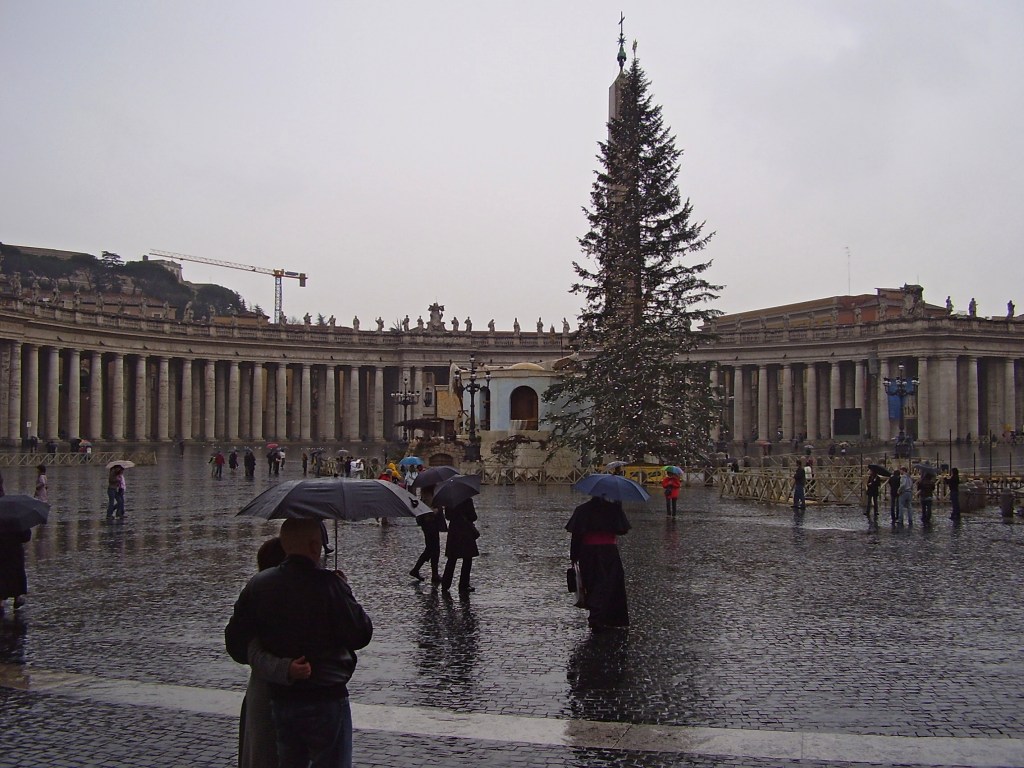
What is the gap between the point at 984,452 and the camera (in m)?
63.4

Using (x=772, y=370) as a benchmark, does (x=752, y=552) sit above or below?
below

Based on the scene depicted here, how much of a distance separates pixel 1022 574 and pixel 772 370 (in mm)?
82205

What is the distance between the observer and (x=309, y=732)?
575 cm

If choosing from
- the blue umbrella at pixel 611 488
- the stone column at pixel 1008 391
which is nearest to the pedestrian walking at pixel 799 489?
the blue umbrella at pixel 611 488

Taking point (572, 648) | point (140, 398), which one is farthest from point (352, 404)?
point (572, 648)

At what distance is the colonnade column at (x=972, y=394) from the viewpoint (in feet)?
290

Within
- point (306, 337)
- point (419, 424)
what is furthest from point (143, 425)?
point (419, 424)

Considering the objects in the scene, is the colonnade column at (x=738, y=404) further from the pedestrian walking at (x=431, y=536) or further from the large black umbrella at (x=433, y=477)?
the pedestrian walking at (x=431, y=536)

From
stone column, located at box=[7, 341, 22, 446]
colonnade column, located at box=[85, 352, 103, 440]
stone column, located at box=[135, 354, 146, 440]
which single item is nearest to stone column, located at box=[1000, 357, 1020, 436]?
stone column, located at box=[135, 354, 146, 440]

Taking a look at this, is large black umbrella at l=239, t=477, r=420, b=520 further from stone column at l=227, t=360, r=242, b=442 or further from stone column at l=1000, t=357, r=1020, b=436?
stone column at l=1000, t=357, r=1020, b=436

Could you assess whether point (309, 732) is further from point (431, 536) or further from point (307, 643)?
point (431, 536)

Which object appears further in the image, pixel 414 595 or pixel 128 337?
pixel 128 337

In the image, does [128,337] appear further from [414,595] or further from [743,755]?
[743,755]

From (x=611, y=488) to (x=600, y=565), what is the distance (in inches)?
39.8
